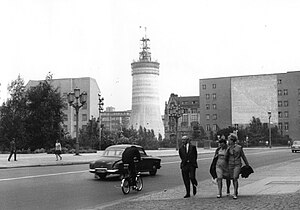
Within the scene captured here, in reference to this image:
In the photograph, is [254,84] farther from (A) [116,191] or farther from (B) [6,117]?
(A) [116,191]

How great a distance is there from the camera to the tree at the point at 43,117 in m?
59.3

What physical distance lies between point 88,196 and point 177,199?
3.07 metres

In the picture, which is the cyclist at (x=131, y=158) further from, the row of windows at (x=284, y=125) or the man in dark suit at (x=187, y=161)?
the row of windows at (x=284, y=125)

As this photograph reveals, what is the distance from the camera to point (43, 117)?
5994 centimetres

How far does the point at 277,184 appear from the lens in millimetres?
16969

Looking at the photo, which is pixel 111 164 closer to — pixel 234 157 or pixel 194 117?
pixel 234 157

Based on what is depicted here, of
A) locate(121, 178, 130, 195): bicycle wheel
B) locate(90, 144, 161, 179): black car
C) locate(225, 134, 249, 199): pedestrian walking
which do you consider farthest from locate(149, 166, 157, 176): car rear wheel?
locate(225, 134, 249, 199): pedestrian walking

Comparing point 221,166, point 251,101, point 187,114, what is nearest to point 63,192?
point 221,166

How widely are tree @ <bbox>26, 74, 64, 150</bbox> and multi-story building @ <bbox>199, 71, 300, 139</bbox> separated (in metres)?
76.1

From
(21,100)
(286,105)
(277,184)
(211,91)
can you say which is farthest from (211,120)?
(277,184)

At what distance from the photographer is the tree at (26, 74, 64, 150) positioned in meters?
59.3

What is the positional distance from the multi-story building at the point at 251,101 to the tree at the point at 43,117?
76073 mm

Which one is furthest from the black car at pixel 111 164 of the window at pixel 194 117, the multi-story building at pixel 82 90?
the window at pixel 194 117

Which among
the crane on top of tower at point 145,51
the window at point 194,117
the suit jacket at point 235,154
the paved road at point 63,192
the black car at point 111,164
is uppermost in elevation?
the crane on top of tower at point 145,51
